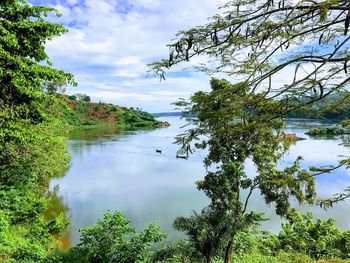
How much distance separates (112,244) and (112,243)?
0.11ft

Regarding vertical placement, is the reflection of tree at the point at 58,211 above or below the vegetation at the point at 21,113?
below

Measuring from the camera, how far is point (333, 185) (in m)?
18.0

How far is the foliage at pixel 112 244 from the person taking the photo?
316 inches

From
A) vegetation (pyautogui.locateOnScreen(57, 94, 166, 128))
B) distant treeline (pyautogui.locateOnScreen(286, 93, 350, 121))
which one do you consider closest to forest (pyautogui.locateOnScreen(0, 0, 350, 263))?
distant treeline (pyautogui.locateOnScreen(286, 93, 350, 121))

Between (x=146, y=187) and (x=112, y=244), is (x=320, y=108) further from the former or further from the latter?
(x=146, y=187)

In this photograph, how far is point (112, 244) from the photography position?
8133 mm

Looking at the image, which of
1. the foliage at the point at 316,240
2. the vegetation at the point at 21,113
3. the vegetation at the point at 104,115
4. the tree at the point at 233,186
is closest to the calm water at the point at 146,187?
the tree at the point at 233,186

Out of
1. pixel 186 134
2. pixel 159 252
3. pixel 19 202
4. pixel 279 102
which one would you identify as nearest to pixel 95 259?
pixel 159 252

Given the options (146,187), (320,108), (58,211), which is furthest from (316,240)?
(146,187)

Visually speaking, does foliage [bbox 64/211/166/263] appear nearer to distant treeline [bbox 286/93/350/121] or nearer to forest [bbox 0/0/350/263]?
forest [bbox 0/0/350/263]

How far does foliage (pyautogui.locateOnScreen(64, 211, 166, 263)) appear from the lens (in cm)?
802

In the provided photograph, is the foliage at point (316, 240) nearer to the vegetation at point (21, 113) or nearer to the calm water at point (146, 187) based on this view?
the calm water at point (146, 187)

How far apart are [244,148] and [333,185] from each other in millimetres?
12460

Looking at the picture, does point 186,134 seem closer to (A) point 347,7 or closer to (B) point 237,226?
(A) point 347,7
